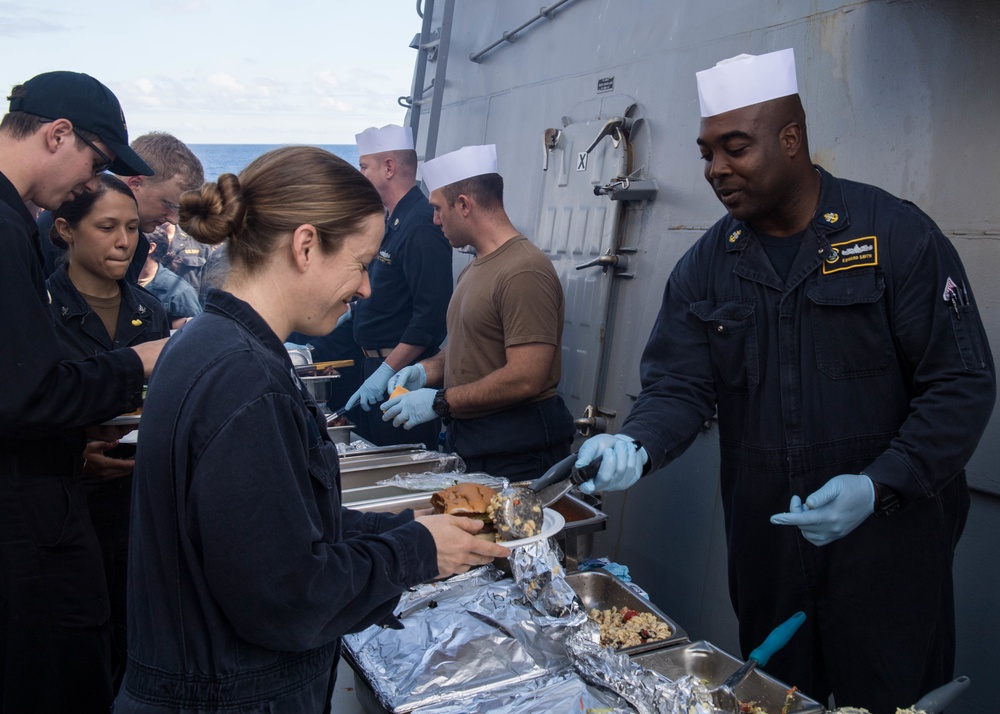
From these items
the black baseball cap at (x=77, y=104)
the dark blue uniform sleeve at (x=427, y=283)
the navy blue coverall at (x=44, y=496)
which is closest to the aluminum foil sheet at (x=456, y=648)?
the navy blue coverall at (x=44, y=496)

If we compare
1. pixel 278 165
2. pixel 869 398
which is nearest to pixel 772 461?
pixel 869 398

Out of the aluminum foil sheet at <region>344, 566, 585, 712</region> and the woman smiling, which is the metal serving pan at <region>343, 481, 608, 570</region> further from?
the woman smiling

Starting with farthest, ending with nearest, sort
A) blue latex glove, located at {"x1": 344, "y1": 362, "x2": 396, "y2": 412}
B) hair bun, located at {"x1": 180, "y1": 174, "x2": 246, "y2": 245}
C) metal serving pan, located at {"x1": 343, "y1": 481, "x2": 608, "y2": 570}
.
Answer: blue latex glove, located at {"x1": 344, "y1": 362, "x2": 396, "y2": 412}, metal serving pan, located at {"x1": 343, "y1": 481, "x2": 608, "y2": 570}, hair bun, located at {"x1": 180, "y1": 174, "x2": 246, "y2": 245}

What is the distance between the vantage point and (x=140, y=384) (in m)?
2.15

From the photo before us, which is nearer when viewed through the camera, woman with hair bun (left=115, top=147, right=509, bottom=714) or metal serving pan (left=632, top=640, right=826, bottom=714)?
woman with hair bun (left=115, top=147, right=509, bottom=714)

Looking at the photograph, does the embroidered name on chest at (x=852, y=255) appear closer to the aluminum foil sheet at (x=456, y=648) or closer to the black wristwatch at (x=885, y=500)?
the black wristwatch at (x=885, y=500)

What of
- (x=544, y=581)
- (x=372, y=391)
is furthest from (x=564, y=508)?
(x=372, y=391)

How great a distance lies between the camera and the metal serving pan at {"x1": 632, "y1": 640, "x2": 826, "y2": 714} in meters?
1.67

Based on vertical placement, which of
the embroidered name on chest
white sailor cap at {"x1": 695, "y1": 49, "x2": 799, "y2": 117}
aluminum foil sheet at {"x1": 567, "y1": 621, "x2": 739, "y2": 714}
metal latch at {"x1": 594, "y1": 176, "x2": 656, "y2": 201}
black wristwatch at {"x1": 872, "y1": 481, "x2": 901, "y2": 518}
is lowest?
aluminum foil sheet at {"x1": 567, "y1": 621, "x2": 739, "y2": 714}

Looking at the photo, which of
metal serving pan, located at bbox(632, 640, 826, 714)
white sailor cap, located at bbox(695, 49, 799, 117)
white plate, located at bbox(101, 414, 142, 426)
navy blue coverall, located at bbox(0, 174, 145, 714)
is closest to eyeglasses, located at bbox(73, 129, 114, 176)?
navy blue coverall, located at bbox(0, 174, 145, 714)

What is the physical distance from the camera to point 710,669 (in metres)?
1.82

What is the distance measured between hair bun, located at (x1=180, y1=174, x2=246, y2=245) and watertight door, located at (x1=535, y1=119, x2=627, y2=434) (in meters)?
2.47

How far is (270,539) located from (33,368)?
1.04 m

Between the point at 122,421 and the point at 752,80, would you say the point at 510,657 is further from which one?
the point at 752,80
